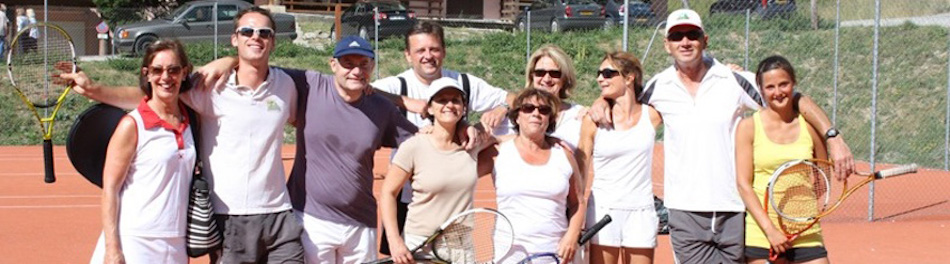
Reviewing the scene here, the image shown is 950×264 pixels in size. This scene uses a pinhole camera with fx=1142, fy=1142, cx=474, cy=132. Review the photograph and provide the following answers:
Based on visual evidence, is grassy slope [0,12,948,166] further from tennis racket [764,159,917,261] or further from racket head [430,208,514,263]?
racket head [430,208,514,263]

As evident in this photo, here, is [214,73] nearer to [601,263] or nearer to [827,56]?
[601,263]

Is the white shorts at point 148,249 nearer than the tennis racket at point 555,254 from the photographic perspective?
Yes

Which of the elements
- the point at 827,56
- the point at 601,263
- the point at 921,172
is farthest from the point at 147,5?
the point at 601,263

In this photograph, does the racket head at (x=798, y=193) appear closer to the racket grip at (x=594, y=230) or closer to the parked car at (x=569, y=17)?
the racket grip at (x=594, y=230)

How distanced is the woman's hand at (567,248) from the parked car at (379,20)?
76.2 feet

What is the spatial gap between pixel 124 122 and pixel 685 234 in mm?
2769

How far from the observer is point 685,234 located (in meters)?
5.77

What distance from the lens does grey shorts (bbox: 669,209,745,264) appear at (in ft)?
18.6

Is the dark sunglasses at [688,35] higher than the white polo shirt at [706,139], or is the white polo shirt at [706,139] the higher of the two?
the dark sunglasses at [688,35]

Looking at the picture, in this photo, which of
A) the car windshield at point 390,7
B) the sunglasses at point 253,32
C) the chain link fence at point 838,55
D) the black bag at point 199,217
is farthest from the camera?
the car windshield at point 390,7

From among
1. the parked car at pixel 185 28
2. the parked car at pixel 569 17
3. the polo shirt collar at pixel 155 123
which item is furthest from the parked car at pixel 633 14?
the polo shirt collar at pixel 155 123

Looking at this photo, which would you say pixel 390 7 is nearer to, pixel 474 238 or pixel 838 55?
pixel 838 55

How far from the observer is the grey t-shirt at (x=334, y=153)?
529cm

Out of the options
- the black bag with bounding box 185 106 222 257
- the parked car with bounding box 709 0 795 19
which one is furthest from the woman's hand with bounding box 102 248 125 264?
the parked car with bounding box 709 0 795 19
